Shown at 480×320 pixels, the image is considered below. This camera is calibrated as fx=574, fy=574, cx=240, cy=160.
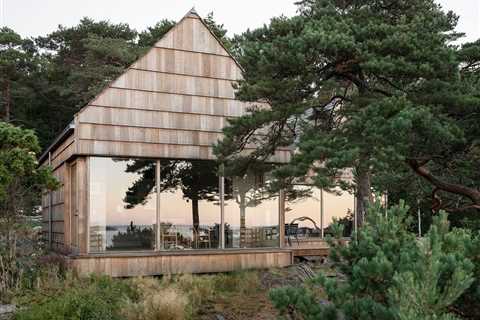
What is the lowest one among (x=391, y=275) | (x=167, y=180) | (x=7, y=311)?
(x=7, y=311)

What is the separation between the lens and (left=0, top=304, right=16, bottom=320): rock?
892cm

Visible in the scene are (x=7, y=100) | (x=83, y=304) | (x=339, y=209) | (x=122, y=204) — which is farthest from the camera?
(x=7, y=100)

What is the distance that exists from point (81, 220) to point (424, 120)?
267 inches

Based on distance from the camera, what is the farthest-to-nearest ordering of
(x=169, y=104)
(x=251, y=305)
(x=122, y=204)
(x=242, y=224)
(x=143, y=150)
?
(x=242, y=224)
(x=169, y=104)
(x=143, y=150)
(x=122, y=204)
(x=251, y=305)

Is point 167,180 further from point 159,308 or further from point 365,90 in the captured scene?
point 365,90

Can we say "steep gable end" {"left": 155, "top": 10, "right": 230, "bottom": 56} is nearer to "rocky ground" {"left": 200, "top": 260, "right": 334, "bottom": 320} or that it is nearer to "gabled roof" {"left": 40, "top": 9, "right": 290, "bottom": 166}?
"gabled roof" {"left": 40, "top": 9, "right": 290, "bottom": 166}

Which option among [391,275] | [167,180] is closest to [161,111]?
[167,180]

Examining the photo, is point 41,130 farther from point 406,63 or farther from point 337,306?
point 337,306

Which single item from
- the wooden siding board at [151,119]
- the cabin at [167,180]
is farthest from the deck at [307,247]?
the wooden siding board at [151,119]

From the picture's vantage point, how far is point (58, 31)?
118 feet

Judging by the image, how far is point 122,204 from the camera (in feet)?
39.1

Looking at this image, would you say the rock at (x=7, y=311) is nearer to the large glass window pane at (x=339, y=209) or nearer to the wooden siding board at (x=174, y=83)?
the wooden siding board at (x=174, y=83)

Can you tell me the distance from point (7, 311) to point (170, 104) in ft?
17.8

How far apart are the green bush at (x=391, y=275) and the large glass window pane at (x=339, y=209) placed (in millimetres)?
11195
